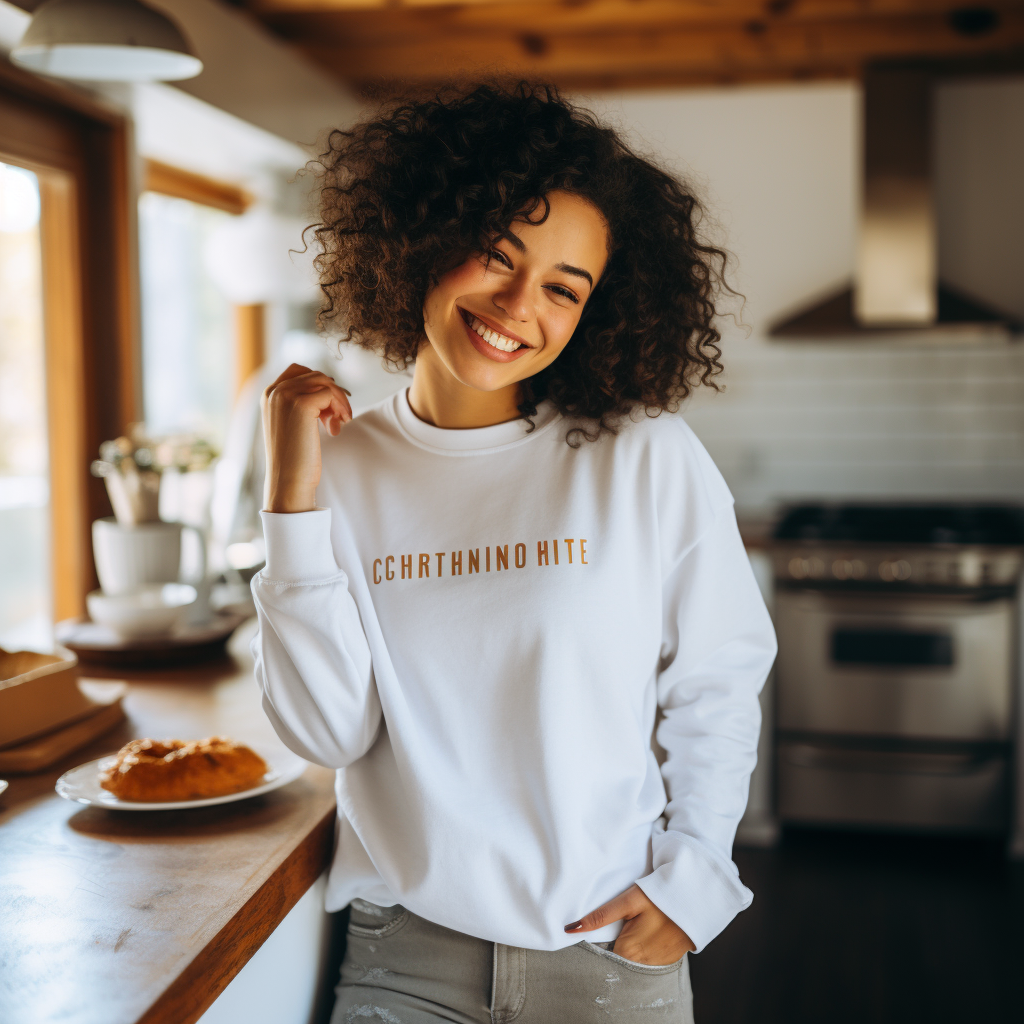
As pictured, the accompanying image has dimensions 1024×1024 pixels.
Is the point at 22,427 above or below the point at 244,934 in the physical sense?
above

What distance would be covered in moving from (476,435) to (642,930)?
1.88ft

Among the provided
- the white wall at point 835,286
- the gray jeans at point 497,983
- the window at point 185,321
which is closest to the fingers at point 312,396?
the gray jeans at point 497,983

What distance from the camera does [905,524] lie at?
11.4ft

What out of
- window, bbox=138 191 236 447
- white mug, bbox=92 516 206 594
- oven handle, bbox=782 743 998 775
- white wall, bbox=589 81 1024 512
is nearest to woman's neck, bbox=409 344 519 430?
white mug, bbox=92 516 206 594

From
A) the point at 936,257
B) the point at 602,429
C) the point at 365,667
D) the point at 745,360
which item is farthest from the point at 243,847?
the point at 936,257

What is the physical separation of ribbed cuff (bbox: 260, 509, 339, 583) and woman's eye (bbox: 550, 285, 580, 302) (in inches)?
13.9

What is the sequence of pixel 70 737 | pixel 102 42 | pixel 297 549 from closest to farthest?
pixel 297 549 < pixel 70 737 < pixel 102 42

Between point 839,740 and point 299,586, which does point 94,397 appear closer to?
point 299,586

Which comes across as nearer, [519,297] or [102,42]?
[519,297]

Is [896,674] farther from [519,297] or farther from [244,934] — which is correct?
[244,934]

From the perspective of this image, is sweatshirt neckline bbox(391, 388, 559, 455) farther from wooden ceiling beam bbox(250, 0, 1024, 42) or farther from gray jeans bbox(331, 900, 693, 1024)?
wooden ceiling beam bbox(250, 0, 1024, 42)

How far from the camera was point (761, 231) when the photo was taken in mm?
4016

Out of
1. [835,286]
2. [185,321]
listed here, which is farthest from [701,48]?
[185,321]

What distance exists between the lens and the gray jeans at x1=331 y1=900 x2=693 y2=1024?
3.64 ft
